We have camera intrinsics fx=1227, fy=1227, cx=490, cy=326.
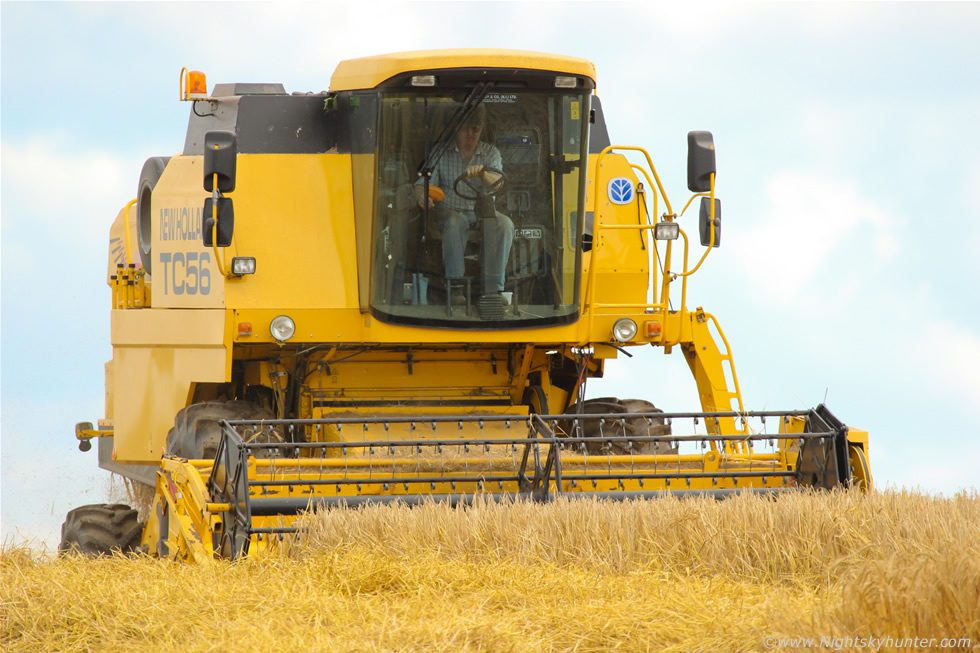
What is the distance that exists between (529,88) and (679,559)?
3108 millimetres

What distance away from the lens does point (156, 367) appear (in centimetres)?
766

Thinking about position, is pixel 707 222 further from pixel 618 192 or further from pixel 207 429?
pixel 207 429

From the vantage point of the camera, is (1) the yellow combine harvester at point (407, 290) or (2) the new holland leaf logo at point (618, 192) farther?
(2) the new holland leaf logo at point (618, 192)

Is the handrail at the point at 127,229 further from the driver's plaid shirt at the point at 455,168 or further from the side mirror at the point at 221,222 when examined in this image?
the driver's plaid shirt at the point at 455,168

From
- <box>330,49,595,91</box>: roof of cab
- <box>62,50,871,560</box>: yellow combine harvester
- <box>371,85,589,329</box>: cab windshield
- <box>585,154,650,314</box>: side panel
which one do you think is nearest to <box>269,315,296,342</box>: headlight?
<box>62,50,871,560</box>: yellow combine harvester

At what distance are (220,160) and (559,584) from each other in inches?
133

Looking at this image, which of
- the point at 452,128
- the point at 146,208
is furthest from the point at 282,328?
the point at 146,208

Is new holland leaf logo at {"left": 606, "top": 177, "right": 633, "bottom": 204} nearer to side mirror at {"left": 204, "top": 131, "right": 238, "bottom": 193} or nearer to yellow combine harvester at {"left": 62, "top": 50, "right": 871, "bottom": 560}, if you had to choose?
yellow combine harvester at {"left": 62, "top": 50, "right": 871, "bottom": 560}

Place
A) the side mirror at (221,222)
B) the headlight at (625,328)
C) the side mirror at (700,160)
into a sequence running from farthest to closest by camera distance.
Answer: the headlight at (625,328) → the side mirror at (700,160) → the side mirror at (221,222)

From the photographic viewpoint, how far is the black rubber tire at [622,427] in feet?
24.6

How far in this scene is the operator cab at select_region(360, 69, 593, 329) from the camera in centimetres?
688

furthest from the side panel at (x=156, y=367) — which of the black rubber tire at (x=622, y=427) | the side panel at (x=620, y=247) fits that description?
the side panel at (x=620, y=247)
